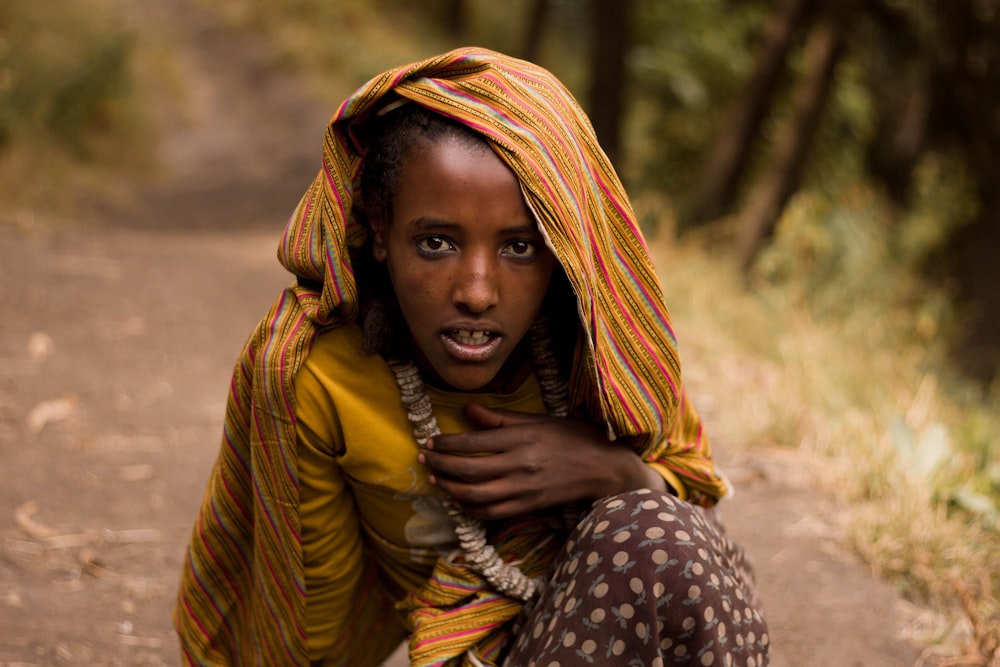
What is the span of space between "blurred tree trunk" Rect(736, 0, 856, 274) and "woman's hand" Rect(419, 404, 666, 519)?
564 cm

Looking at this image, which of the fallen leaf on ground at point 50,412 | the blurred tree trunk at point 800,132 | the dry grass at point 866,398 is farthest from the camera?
the blurred tree trunk at point 800,132

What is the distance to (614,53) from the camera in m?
7.96

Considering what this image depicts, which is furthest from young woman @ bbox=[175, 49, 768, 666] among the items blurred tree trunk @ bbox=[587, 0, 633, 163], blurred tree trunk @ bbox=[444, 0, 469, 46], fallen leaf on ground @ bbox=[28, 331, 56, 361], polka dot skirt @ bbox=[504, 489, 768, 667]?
blurred tree trunk @ bbox=[444, 0, 469, 46]

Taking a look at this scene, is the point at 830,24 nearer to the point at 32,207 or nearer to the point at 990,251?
the point at 990,251

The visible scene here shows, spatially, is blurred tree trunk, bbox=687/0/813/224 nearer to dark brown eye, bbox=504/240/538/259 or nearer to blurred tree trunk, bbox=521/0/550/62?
blurred tree trunk, bbox=521/0/550/62

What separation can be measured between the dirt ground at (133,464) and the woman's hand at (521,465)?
47.7 inches

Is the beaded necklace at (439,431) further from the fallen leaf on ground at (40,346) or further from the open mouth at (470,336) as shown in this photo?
the fallen leaf on ground at (40,346)

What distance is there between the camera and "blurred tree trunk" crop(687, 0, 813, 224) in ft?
24.1

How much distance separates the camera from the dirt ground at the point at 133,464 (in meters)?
2.64

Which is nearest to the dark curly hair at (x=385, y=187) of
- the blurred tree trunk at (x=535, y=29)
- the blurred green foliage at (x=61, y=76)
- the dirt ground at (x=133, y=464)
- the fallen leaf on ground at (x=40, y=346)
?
the dirt ground at (x=133, y=464)

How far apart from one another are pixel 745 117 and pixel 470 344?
655 centimetres

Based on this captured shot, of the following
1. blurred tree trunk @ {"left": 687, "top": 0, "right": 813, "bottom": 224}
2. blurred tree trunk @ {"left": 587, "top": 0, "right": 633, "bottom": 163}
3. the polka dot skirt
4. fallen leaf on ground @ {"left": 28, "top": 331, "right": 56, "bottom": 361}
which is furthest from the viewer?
blurred tree trunk @ {"left": 587, "top": 0, "right": 633, "bottom": 163}

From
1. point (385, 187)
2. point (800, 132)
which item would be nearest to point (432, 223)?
point (385, 187)

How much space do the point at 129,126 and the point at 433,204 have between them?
993 cm
